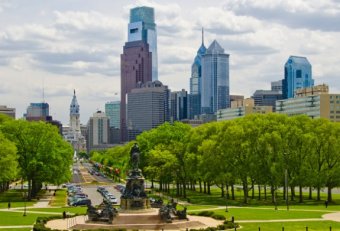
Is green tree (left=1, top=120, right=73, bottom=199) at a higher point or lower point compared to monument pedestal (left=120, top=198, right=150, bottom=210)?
higher

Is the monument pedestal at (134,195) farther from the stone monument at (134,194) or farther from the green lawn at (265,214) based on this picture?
the green lawn at (265,214)

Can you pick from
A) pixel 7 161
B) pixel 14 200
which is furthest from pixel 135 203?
pixel 14 200

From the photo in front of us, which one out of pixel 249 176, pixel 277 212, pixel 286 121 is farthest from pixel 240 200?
pixel 277 212

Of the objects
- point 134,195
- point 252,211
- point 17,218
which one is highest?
point 134,195

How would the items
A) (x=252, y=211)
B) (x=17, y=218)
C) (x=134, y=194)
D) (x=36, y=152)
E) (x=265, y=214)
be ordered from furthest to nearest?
(x=36, y=152) → (x=252, y=211) → (x=265, y=214) → (x=17, y=218) → (x=134, y=194)

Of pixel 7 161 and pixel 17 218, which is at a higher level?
pixel 7 161

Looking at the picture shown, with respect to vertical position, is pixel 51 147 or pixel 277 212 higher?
pixel 51 147

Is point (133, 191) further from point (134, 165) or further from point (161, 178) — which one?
point (161, 178)

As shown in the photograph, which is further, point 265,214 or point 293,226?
point 265,214

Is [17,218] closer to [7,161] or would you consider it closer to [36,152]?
[7,161]

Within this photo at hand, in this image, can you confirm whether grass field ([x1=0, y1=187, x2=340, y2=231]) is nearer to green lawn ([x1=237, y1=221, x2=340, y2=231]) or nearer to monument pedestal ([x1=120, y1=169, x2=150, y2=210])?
green lawn ([x1=237, y1=221, x2=340, y2=231])

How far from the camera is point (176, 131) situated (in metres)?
132

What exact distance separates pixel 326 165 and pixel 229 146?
15149 millimetres

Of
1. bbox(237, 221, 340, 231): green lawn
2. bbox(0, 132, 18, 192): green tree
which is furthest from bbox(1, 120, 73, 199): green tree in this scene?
bbox(237, 221, 340, 231): green lawn
